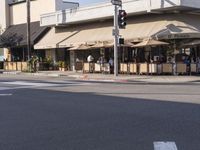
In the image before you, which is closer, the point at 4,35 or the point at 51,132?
the point at 51,132

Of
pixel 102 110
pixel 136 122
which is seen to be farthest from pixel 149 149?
pixel 102 110

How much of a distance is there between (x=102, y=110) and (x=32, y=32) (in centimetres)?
3536

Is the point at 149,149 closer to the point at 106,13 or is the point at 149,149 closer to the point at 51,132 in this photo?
the point at 51,132

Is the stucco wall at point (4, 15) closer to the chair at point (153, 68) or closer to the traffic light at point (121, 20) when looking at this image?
the traffic light at point (121, 20)

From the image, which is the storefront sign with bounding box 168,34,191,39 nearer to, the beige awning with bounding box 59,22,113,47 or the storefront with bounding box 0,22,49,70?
the beige awning with bounding box 59,22,113,47

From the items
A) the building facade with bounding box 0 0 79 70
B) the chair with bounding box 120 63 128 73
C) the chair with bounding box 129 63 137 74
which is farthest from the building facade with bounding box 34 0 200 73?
the building facade with bounding box 0 0 79 70

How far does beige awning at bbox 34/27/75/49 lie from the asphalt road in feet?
83.9

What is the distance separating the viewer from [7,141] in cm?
911

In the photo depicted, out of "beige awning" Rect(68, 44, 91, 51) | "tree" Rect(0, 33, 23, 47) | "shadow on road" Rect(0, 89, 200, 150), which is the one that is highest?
"tree" Rect(0, 33, 23, 47)

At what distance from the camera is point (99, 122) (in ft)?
36.7

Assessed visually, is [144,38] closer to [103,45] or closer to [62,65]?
[103,45]

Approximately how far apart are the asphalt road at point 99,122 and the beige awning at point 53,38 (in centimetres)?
2556

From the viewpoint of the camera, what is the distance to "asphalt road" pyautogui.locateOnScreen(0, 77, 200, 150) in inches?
345

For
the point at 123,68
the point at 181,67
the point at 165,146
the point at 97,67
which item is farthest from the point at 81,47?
the point at 165,146
